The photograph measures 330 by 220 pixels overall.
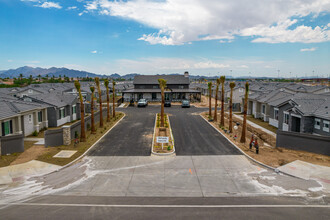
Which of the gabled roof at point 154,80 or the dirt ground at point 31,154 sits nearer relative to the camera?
the dirt ground at point 31,154

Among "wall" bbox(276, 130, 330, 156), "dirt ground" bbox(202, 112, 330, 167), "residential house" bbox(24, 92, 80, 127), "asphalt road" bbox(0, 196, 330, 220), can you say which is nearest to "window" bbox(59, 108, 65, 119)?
"residential house" bbox(24, 92, 80, 127)

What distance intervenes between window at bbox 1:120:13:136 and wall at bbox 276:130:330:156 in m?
26.4

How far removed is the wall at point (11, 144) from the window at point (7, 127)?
3.90m

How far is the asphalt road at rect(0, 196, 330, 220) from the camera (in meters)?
10.1

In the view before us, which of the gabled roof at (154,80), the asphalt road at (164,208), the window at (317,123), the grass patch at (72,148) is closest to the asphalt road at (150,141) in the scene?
the grass patch at (72,148)

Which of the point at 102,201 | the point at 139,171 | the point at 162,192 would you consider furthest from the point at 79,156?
the point at 162,192

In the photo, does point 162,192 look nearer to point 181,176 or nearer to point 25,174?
point 181,176

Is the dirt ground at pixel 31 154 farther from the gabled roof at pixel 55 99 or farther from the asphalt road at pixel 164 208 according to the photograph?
the gabled roof at pixel 55 99

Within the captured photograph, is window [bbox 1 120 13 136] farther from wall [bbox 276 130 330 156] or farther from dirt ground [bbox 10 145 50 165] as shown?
wall [bbox 276 130 330 156]

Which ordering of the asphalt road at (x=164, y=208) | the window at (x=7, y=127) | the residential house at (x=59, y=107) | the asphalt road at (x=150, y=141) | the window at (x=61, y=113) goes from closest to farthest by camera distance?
the asphalt road at (x=164, y=208), the asphalt road at (x=150, y=141), the window at (x=7, y=127), the residential house at (x=59, y=107), the window at (x=61, y=113)

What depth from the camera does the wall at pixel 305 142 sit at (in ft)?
61.2

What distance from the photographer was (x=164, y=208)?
10.9m

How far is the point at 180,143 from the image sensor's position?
22438 millimetres

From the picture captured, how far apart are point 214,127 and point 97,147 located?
1569 cm
